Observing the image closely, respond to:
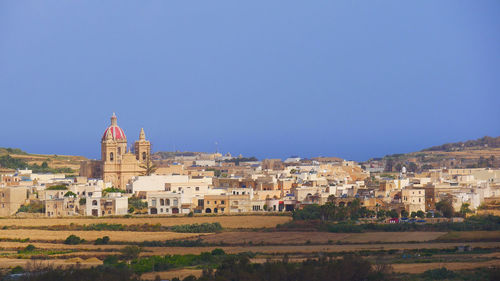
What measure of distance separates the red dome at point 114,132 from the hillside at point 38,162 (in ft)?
43.1

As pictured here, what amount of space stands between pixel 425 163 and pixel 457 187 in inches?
1788

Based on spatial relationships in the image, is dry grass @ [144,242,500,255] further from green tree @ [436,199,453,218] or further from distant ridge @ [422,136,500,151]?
distant ridge @ [422,136,500,151]

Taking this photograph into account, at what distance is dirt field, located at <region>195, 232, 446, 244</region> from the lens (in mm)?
51281

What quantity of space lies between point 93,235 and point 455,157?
66673mm

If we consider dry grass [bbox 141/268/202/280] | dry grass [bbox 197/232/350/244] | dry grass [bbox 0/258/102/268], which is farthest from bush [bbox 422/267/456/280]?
dry grass [bbox 0/258/102/268]

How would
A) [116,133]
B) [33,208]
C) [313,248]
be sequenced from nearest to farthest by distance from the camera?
[313,248] → [33,208] → [116,133]

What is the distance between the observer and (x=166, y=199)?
6488 cm

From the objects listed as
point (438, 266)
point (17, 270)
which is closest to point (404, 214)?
point (438, 266)

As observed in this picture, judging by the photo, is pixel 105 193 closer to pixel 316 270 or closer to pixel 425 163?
pixel 316 270

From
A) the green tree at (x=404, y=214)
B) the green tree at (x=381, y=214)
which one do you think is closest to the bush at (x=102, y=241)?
the green tree at (x=381, y=214)

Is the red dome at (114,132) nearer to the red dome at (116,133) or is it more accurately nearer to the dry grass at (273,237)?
the red dome at (116,133)

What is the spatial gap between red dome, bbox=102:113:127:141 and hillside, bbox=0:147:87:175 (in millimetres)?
13145

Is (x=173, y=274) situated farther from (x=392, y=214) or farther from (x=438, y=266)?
(x=392, y=214)

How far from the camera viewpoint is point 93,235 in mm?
55375
